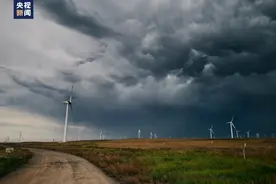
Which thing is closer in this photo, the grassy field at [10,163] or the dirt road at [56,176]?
the dirt road at [56,176]

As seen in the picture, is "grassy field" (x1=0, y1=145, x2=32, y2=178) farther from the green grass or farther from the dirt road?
the green grass

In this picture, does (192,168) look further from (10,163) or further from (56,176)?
(10,163)

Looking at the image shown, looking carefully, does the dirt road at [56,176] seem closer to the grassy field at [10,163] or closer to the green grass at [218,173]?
the grassy field at [10,163]

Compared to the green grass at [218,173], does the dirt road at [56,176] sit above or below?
below

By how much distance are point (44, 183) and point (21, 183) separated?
1.44 metres

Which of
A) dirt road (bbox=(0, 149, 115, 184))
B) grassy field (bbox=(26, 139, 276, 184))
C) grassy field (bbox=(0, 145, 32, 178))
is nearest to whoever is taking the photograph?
grassy field (bbox=(26, 139, 276, 184))

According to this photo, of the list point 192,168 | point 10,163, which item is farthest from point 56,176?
point 10,163

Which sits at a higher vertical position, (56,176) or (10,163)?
(10,163)

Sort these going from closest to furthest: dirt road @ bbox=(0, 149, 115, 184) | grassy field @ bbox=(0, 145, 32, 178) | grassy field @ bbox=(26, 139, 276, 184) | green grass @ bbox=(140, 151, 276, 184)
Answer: green grass @ bbox=(140, 151, 276, 184), grassy field @ bbox=(26, 139, 276, 184), dirt road @ bbox=(0, 149, 115, 184), grassy field @ bbox=(0, 145, 32, 178)

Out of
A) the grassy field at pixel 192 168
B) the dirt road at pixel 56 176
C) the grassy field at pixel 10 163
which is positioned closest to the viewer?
the grassy field at pixel 192 168

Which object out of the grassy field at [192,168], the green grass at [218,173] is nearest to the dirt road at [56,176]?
the grassy field at [192,168]

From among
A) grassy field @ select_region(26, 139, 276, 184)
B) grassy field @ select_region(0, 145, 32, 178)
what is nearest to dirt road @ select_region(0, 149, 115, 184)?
grassy field @ select_region(0, 145, 32, 178)

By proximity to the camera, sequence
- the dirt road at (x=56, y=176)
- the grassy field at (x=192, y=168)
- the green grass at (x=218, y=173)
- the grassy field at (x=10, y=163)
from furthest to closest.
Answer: the grassy field at (x=10, y=163), the dirt road at (x=56, y=176), the grassy field at (x=192, y=168), the green grass at (x=218, y=173)

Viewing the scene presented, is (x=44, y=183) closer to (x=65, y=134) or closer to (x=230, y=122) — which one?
Answer: (x=230, y=122)
